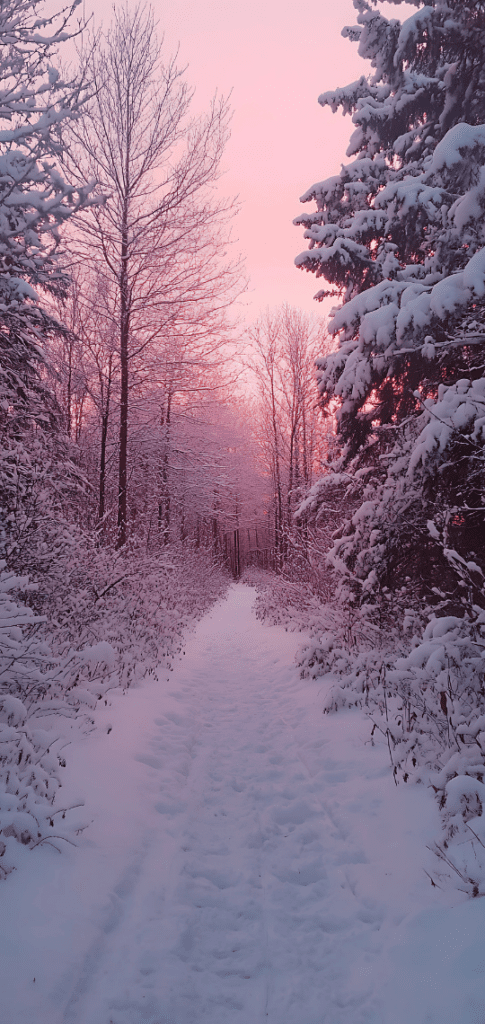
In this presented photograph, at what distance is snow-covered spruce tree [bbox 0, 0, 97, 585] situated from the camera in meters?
4.38

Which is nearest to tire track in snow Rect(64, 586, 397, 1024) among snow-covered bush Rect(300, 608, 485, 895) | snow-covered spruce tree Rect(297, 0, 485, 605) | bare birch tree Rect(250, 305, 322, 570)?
snow-covered bush Rect(300, 608, 485, 895)

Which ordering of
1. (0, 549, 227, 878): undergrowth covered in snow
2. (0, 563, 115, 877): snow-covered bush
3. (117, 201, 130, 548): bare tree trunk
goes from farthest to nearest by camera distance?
(117, 201, 130, 548): bare tree trunk < (0, 549, 227, 878): undergrowth covered in snow < (0, 563, 115, 877): snow-covered bush

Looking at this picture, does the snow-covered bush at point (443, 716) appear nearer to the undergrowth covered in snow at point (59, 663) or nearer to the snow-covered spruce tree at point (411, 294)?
the snow-covered spruce tree at point (411, 294)

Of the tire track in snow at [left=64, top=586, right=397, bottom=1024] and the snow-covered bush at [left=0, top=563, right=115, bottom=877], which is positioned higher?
the snow-covered bush at [left=0, top=563, right=115, bottom=877]

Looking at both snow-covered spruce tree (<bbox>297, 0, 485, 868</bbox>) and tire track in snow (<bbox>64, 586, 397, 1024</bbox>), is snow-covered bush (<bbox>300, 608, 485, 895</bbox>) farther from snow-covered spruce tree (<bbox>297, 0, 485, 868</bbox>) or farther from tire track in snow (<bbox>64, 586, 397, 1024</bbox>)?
tire track in snow (<bbox>64, 586, 397, 1024</bbox>)

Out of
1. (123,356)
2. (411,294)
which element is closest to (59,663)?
(411,294)

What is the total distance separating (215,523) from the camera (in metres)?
32.2

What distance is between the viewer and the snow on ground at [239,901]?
86.1 inches

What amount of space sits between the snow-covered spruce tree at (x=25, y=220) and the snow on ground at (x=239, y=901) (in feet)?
9.69

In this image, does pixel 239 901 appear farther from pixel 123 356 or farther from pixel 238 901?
pixel 123 356

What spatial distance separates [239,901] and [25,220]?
5.76 m

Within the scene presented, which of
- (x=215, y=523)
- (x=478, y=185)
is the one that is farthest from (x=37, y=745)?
(x=215, y=523)

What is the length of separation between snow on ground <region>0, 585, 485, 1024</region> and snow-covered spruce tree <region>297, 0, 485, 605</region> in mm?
2263

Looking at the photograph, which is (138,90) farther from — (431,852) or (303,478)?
(303,478)
